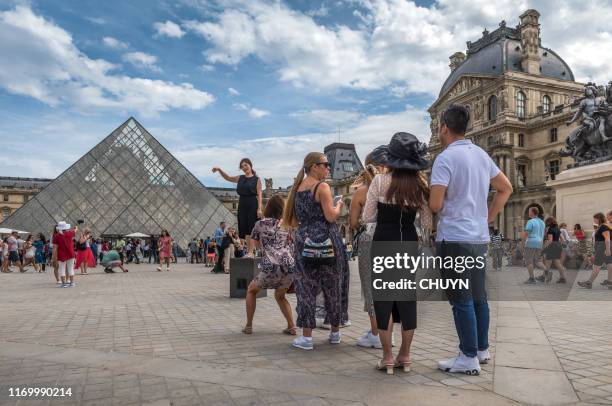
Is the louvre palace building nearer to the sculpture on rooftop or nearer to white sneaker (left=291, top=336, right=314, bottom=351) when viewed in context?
the sculpture on rooftop

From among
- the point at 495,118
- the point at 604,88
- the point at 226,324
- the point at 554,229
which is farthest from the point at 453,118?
the point at 495,118

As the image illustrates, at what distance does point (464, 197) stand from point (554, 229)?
7905 millimetres

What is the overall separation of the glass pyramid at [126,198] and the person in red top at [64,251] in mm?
18184

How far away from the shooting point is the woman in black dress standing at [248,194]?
24.2 ft

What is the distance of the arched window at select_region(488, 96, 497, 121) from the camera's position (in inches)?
2031

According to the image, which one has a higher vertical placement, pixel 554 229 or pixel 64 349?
pixel 554 229

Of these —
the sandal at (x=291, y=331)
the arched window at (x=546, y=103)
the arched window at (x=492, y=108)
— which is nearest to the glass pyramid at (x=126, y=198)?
the sandal at (x=291, y=331)

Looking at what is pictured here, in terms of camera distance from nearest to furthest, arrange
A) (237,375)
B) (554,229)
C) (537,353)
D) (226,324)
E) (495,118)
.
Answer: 1. (237,375)
2. (537,353)
3. (226,324)
4. (554,229)
5. (495,118)

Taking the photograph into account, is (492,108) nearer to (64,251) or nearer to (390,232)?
(64,251)

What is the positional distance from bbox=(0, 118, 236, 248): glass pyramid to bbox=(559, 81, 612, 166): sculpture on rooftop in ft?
63.9

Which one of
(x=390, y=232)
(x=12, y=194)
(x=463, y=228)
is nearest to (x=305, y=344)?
(x=390, y=232)

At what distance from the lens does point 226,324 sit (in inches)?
208

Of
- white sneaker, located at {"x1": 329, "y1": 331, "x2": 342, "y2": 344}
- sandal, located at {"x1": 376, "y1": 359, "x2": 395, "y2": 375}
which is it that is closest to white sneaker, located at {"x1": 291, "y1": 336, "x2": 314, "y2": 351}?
white sneaker, located at {"x1": 329, "y1": 331, "x2": 342, "y2": 344}

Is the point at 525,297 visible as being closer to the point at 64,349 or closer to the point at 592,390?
A: the point at 592,390
